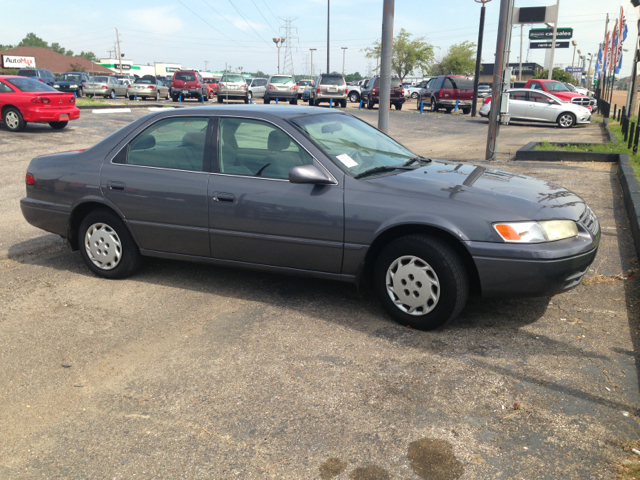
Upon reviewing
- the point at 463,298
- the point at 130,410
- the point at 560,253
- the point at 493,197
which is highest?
the point at 493,197

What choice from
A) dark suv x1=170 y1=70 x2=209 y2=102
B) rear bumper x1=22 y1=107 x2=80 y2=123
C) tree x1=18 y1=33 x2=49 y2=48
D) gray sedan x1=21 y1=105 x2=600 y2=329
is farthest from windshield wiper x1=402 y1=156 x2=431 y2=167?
tree x1=18 y1=33 x2=49 y2=48

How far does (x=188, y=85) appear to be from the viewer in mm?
36656

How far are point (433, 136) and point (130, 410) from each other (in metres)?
18.6

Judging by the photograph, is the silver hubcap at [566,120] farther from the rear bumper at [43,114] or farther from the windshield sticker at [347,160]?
the windshield sticker at [347,160]

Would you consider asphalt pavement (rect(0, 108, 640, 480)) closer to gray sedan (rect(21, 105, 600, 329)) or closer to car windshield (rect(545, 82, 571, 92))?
gray sedan (rect(21, 105, 600, 329))

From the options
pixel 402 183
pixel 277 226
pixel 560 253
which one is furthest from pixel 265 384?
pixel 560 253

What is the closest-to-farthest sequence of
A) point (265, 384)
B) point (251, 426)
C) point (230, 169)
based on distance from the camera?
point (251, 426)
point (265, 384)
point (230, 169)

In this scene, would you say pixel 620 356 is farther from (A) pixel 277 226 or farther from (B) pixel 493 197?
(A) pixel 277 226

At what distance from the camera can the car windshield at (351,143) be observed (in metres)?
4.62

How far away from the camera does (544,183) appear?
4945 millimetres

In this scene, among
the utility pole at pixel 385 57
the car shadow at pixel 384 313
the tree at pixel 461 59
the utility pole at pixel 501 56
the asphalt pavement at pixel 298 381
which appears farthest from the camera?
the tree at pixel 461 59

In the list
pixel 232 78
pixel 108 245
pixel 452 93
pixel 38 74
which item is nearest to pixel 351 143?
pixel 108 245

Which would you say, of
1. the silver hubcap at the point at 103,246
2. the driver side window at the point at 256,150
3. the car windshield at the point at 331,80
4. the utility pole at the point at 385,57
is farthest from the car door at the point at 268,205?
the car windshield at the point at 331,80

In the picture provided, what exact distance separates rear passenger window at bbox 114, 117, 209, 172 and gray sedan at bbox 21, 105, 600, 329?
1cm
